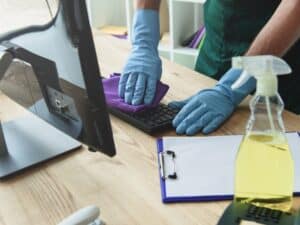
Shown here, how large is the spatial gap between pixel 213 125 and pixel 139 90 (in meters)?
0.21

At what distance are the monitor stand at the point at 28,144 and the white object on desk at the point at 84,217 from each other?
Answer: 25 centimetres

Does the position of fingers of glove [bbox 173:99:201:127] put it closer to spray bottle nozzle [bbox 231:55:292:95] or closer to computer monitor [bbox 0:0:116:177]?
computer monitor [bbox 0:0:116:177]

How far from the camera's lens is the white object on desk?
0.77 m

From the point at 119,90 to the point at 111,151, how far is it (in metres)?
0.44

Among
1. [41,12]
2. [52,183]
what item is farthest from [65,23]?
[52,183]

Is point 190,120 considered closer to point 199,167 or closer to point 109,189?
point 199,167

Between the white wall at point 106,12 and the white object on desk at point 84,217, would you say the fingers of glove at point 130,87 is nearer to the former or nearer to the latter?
the white object on desk at point 84,217

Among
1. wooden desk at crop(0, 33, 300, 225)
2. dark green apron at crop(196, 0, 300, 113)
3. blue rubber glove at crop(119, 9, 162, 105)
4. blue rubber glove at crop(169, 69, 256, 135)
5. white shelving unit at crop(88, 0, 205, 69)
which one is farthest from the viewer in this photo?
white shelving unit at crop(88, 0, 205, 69)

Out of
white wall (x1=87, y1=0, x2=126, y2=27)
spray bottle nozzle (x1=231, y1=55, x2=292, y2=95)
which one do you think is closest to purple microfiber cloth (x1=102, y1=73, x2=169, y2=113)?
spray bottle nozzle (x1=231, y1=55, x2=292, y2=95)

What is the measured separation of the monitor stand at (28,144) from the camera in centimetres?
101

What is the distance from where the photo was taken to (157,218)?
2.72ft

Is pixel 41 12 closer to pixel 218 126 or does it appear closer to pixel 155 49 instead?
pixel 218 126

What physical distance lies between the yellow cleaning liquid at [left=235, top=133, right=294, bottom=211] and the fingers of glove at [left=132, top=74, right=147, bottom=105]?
1.45 feet

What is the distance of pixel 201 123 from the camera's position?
44.1 inches
